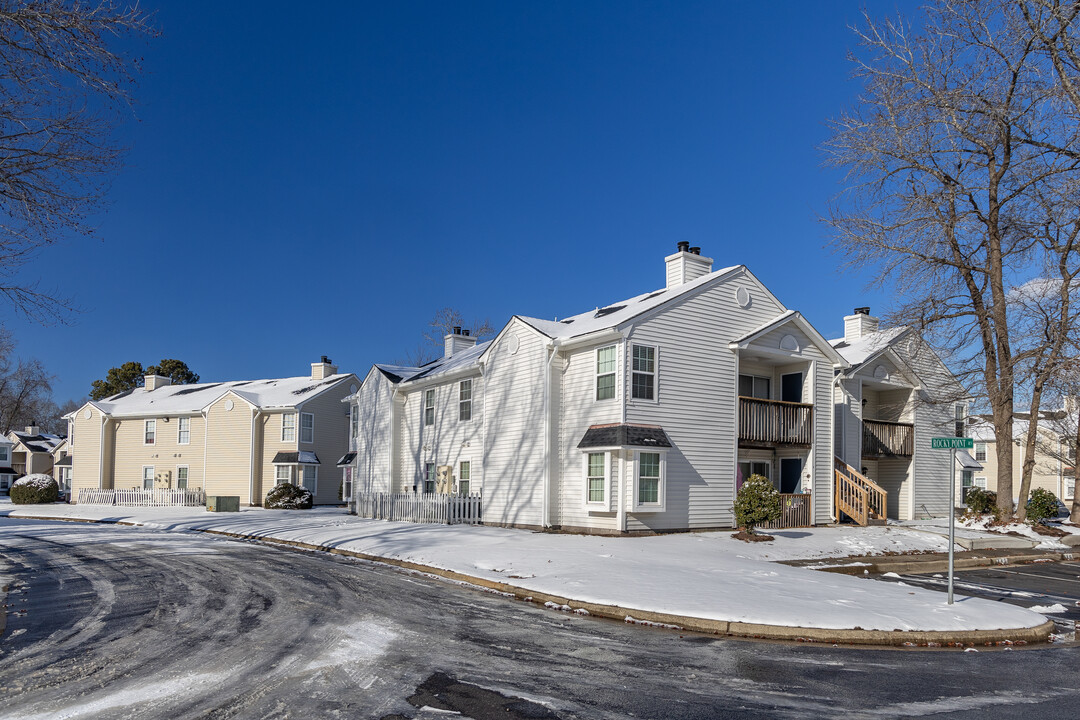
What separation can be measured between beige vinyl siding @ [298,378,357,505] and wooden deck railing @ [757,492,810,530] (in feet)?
88.8

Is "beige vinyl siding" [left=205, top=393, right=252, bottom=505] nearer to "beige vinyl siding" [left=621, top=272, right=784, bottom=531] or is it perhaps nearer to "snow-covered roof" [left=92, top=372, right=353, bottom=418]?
"snow-covered roof" [left=92, top=372, right=353, bottom=418]

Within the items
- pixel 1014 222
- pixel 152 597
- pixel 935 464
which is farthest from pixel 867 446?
pixel 152 597

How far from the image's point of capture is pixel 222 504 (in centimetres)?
3575

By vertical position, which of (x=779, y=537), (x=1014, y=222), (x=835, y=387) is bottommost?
(x=779, y=537)

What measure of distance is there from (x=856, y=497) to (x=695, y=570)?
13251mm

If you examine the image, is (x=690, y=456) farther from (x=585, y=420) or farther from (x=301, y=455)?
(x=301, y=455)

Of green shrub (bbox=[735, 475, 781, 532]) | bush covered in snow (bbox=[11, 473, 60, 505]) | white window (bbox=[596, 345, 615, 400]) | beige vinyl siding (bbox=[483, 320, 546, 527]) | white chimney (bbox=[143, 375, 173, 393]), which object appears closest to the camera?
green shrub (bbox=[735, 475, 781, 532])

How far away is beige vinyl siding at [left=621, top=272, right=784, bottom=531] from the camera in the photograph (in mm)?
21859

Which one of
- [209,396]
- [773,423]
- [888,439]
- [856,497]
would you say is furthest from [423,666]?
[209,396]

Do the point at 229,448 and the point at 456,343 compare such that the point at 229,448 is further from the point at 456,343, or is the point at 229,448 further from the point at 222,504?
the point at 456,343

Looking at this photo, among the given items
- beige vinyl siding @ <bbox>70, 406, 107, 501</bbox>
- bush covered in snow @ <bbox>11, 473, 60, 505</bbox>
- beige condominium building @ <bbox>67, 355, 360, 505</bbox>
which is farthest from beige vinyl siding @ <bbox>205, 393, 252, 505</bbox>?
beige vinyl siding @ <bbox>70, 406, 107, 501</bbox>

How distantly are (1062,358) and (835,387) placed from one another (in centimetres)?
673

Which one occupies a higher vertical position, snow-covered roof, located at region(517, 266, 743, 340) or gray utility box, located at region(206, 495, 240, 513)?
snow-covered roof, located at region(517, 266, 743, 340)

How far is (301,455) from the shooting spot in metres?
42.2
